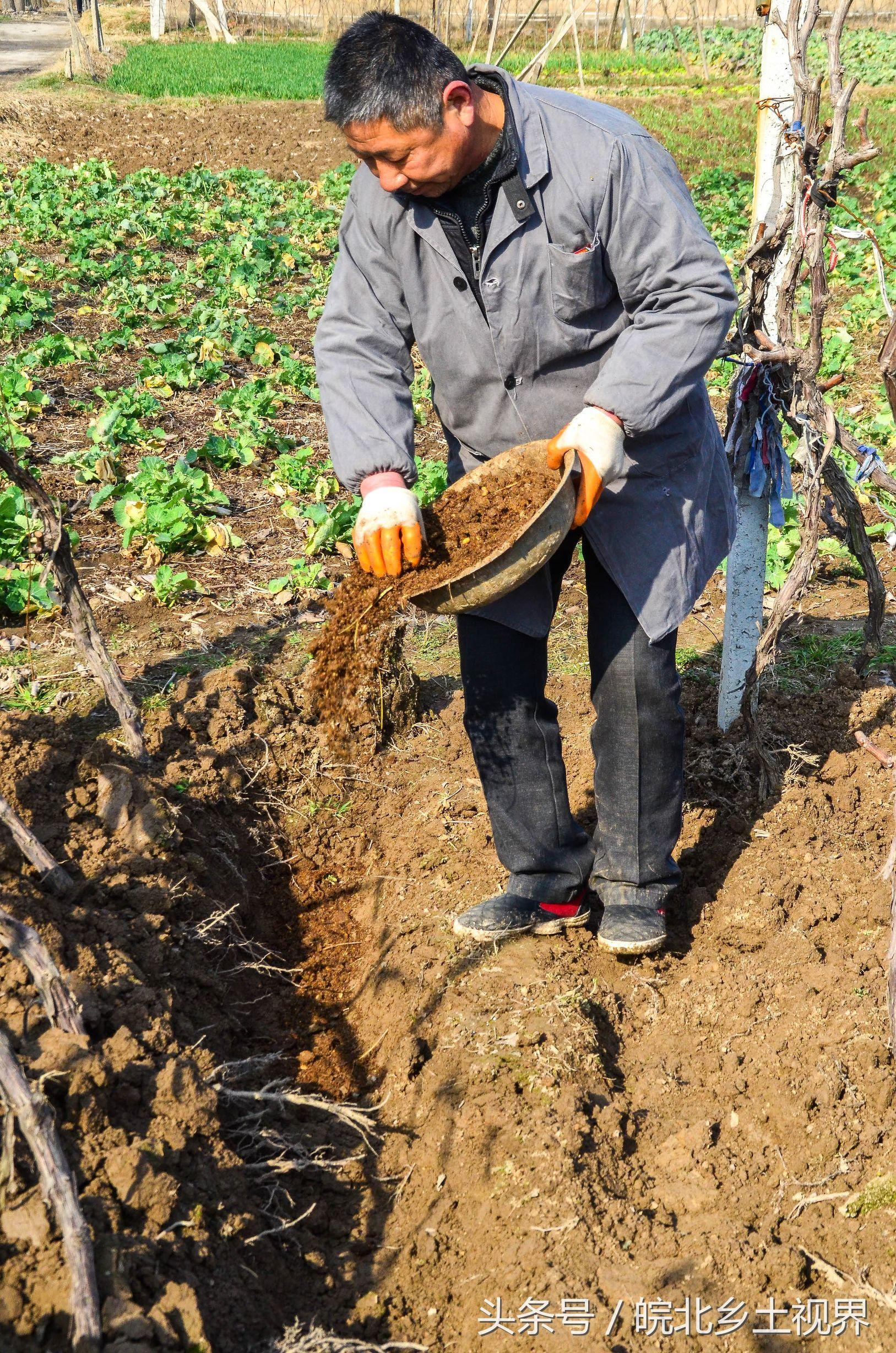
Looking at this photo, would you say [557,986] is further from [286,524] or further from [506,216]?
[286,524]

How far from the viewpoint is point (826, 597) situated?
15.5 ft

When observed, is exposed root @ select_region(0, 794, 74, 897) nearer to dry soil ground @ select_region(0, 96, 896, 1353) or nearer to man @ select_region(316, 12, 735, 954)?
dry soil ground @ select_region(0, 96, 896, 1353)

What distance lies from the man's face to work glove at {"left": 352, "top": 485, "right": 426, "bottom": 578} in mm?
619

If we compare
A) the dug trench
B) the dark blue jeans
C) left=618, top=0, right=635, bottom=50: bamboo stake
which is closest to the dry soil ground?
the dug trench

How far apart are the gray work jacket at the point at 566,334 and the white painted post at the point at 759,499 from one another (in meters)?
0.57

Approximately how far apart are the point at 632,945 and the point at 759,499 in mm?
1325

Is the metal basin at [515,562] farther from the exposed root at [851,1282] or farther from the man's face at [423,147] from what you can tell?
the exposed root at [851,1282]

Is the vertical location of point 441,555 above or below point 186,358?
above

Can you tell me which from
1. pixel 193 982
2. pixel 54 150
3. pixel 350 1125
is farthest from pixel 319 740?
pixel 54 150

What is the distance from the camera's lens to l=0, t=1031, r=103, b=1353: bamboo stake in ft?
5.55

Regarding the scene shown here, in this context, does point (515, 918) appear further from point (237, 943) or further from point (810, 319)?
point (810, 319)

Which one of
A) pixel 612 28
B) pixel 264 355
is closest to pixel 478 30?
pixel 612 28

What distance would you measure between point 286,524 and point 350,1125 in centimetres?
363

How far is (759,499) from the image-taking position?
3.26 meters
